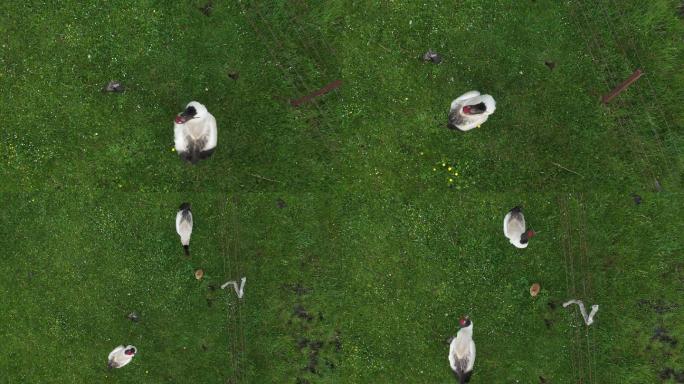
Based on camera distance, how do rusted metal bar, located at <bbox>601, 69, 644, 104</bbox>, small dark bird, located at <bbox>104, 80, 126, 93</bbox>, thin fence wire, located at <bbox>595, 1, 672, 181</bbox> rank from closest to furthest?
1. rusted metal bar, located at <bbox>601, 69, 644, 104</bbox>
2. thin fence wire, located at <bbox>595, 1, 672, 181</bbox>
3. small dark bird, located at <bbox>104, 80, 126, 93</bbox>

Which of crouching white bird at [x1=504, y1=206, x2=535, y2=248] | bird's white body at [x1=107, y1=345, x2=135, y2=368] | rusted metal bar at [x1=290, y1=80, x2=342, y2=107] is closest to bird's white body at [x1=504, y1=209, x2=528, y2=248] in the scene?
crouching white bird at [x1=504, y1=206, x2=535, y2=248]

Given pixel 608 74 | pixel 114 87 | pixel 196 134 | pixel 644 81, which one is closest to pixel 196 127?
pixel 196 134

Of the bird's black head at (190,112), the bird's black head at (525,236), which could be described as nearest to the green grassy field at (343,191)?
the bird's black head at (525,236)

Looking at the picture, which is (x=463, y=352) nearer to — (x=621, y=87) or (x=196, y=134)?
(x=621, y=87)

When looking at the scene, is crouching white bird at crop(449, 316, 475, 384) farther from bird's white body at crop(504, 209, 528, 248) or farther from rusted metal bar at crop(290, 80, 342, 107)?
rusted metal bar at crop(290, 80, 342, 107)

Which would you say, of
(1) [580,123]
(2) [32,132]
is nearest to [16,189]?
(2) [32,132]

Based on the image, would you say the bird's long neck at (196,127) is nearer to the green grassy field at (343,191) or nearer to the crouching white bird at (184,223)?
the green grassy field at (343,191)
